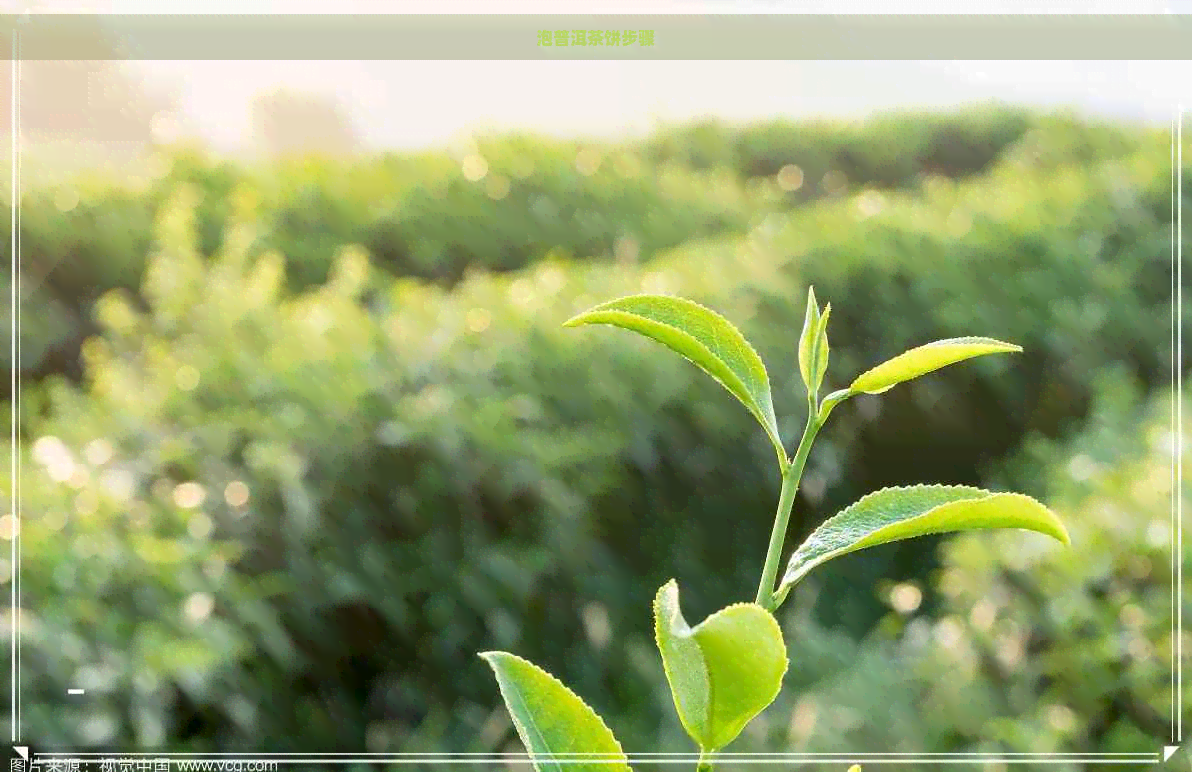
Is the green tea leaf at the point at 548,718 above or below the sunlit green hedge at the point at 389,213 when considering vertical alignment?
below

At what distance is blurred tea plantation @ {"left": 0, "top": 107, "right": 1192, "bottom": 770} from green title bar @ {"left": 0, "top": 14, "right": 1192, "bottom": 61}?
430mm

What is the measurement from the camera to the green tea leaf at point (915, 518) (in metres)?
0.20

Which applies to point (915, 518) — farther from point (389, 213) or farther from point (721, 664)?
point (389, 213)

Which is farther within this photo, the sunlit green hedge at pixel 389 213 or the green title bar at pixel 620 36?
the sunlit green hedge at pixel 389 213

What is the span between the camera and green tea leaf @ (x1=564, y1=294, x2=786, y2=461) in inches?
8.2

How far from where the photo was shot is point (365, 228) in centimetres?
272

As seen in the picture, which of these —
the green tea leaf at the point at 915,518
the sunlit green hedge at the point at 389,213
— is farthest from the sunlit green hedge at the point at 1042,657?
the sunlit green hedge at the point at 389,213

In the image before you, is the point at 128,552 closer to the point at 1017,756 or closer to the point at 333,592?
the point at 333,592

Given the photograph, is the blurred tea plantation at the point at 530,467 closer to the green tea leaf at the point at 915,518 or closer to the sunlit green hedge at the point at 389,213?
the sunlit green hedge at the point at 389,213

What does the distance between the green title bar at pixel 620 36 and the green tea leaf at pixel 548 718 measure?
1.18 meters

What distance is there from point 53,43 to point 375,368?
0.90 meters

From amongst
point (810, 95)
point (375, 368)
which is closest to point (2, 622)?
point (375, 368)

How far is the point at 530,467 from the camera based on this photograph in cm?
166

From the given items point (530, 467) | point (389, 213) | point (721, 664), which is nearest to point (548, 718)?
point (721, 664)
